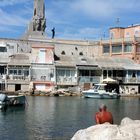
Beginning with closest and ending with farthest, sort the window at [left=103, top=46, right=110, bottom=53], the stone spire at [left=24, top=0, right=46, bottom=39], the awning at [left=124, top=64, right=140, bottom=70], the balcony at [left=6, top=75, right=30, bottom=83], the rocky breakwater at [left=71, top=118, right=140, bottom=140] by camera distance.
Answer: the rocky breakwater at [left=71, top=118, right=140, bottom=140] → the balcony at [left=6, top=75, right=30, bottom=83] → the awning at [left=124, top=64, right=140, bottom=70] → the window at [left=103, top=46, right=110, bottom=53] → the stone spire at [left=24, top=0, right=46, bottom=39]

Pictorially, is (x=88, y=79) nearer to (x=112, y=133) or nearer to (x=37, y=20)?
(x=37, y=20)

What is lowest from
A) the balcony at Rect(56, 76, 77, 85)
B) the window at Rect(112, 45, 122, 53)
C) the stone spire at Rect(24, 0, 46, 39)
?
the balcony at Rect(56, 76, 77, 85)

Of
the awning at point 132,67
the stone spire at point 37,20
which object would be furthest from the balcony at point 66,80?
the stone spire at point 37,20

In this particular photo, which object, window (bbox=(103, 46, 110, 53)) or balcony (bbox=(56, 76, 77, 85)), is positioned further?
window (bbox=(103, 46, 110, 53))

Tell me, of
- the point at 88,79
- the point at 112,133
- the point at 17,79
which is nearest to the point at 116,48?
the point at 88,79

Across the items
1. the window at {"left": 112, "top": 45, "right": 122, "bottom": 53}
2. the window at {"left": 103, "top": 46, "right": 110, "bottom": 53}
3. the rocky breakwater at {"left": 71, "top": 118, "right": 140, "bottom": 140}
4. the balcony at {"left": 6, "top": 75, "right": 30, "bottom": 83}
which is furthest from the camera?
the window at {"left": 103, "top": 46, "right": 110, "bottom": 53}

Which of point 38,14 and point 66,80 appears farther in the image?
point 38,14

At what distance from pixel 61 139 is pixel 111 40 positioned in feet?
279

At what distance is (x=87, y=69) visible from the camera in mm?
93250

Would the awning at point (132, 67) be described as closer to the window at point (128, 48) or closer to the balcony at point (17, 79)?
the window at point (128, 48)

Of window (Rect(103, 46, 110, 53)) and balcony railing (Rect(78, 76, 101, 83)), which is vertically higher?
window (Rect(103, 46, 110, 53))

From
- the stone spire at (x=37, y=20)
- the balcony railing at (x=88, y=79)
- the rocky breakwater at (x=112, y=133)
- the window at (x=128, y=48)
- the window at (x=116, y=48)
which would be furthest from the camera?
the stone spire at (x=37, y=20)

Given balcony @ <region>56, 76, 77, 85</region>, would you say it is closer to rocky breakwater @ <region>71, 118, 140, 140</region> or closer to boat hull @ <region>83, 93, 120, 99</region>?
boat hull @ <region>83, 93, 120, 99</region>

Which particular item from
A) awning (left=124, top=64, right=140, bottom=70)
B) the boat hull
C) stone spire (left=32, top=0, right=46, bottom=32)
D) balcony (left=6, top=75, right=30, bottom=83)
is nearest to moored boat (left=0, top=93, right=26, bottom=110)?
the boat hull
